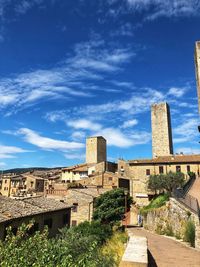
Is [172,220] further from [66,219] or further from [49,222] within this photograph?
[66,219]

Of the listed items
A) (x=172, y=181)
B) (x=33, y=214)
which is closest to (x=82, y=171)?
(x=172, y=181)

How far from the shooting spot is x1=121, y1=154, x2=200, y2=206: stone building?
46.7 metres

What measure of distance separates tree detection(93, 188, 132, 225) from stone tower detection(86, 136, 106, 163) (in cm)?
4286

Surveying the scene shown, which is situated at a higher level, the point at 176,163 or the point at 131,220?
the point at 176,163

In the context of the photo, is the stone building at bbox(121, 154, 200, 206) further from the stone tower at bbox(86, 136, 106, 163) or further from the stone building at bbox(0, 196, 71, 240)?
the stone tower at bbox(86, 136, 106, 163)

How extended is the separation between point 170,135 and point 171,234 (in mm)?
51251

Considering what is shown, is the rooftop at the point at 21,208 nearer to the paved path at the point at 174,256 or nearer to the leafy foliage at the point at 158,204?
the leafy foliage at the point at 158,204

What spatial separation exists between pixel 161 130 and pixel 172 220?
48910mm

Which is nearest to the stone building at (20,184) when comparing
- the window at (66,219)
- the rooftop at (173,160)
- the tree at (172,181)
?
the rooftop at (173,160)

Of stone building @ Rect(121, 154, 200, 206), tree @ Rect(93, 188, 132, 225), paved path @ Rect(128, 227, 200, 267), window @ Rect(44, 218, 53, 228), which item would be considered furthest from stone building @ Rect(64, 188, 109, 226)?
paved path @ Rect(128, 227, 200, 267)

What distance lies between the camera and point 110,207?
34.7 metres

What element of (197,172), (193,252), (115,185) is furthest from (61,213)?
(197,172)

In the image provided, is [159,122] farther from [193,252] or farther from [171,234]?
[193,252]

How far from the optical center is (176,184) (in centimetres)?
4056
